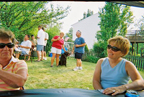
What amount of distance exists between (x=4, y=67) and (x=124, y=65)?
1.47 m

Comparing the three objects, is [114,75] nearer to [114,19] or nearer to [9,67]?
[9,67]

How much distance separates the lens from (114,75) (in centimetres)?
188

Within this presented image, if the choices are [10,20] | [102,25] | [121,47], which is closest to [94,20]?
[102,25]

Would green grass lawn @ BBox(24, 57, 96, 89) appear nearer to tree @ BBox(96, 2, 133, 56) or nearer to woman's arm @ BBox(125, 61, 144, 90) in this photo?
woman's arm @ BBox(125, 61, 144, 90)

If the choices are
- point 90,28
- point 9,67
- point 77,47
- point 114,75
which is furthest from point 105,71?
point 90,28

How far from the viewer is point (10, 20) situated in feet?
21.0

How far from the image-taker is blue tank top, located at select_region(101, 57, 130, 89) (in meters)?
1.85

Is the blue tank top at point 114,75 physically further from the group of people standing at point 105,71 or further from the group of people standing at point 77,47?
the group of people standing at point 77,47

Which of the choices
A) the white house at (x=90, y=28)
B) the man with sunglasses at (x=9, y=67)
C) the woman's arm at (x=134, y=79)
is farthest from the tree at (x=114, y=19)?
the white house at (x=90, y=28)

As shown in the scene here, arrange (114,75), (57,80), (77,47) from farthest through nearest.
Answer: (77,47), (57,80), (114,75)

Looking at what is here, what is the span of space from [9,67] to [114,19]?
34.8ft

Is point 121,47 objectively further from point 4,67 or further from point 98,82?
point 4,67

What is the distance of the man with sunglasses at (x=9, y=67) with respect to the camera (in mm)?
1443

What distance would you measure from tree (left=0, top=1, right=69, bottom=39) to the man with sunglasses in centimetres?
449
